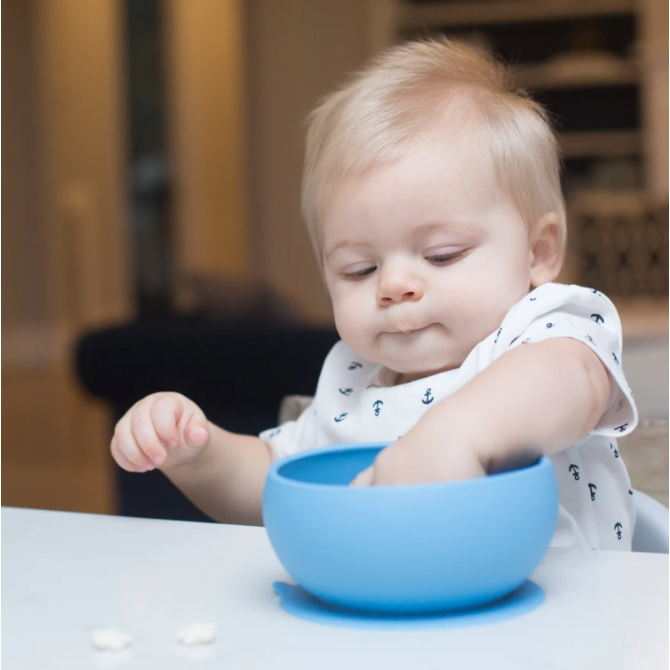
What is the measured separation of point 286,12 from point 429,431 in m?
5.67

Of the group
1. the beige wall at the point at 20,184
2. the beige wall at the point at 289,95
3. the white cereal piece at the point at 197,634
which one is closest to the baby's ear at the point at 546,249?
the white cereal piece at the point at 197,634

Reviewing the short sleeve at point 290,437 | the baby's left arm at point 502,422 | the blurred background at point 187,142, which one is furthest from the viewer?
the blurred background at point 187,142

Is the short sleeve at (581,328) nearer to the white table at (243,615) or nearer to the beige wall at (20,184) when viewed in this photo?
the white table at (243,615)

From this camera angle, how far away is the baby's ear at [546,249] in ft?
3.02

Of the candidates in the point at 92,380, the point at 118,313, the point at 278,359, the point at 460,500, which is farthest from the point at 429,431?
the point at 118,313

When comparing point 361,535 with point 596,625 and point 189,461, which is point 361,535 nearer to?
point 596,625

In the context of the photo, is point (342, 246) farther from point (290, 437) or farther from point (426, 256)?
point (290, 437)

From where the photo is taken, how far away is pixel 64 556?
25.9 inches

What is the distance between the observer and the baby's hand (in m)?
0.80

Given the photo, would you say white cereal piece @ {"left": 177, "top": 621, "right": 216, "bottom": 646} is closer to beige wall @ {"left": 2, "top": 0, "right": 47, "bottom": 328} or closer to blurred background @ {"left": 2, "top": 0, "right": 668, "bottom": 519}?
blurred background @ {"left": 2, "top": 0, "right": 668, "bottom": 519}

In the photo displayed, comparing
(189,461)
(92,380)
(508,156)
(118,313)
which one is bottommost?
(118,313)

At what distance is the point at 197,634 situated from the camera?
0.48 metres

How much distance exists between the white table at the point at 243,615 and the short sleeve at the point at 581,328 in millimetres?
157

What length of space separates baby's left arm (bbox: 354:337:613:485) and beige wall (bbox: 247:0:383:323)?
5056 millimetres
